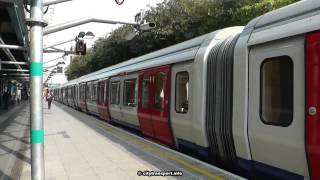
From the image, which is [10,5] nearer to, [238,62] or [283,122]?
[238,62]

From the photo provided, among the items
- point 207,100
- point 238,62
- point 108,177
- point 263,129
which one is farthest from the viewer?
point 207,100

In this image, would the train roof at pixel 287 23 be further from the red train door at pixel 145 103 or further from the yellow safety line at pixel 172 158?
the red train door at pixel 145 103

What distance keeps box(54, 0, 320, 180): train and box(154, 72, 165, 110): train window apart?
253 mm

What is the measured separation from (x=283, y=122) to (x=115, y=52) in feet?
119

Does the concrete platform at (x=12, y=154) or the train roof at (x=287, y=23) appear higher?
the train roof at (x=287, y=23)

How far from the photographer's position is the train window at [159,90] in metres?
12.6

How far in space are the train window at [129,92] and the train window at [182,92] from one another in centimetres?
487

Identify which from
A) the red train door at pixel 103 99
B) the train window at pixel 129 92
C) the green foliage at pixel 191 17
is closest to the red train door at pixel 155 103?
the train window at pixel 129 92

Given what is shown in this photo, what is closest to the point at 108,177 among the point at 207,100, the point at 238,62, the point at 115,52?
the point at 207,100

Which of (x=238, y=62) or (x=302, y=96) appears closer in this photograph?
(x=302, y=96)

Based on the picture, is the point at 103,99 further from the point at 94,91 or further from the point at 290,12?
the point at 290,12

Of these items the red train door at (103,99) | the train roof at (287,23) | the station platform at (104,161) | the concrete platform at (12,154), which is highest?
the train roof at (287,23)

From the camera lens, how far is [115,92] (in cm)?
2017

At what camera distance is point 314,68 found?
6.05 m
